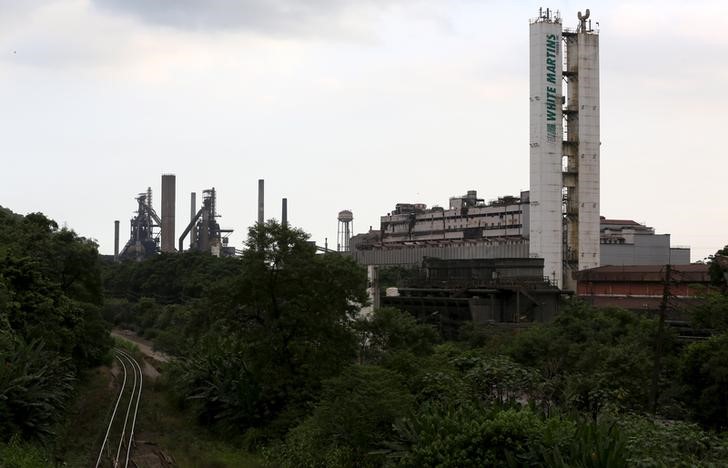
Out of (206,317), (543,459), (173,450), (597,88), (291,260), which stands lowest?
(173,450)

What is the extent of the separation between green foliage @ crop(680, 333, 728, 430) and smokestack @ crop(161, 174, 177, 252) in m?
103

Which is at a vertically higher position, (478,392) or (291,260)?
(291,260)

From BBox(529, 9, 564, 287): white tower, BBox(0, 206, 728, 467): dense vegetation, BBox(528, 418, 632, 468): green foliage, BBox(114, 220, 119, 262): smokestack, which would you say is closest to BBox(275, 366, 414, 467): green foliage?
BBox(0, 206, 728, 467): dense vegetation

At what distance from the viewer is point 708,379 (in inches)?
1203

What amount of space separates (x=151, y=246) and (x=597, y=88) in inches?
3685

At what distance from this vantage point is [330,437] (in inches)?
949

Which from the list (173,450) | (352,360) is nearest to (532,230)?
(352,360)

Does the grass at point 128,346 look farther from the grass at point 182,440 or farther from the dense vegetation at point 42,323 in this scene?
the grass at point 182,440

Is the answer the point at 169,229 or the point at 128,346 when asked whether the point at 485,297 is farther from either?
the point at 169,229

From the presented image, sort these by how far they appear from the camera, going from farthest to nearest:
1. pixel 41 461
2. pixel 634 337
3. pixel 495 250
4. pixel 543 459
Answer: pixel 495 250
pixel 634 337
pixel 41 461
pixel 543 459

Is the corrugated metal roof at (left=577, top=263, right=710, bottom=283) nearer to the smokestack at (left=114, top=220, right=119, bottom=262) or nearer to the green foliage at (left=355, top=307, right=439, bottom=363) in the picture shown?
the green foliage at (left=355, top=307, right=439, bottom=363)

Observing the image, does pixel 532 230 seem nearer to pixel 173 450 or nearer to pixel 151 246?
pixel 173 450

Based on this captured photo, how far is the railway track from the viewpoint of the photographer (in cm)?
2652

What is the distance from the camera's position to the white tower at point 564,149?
2758 inches
